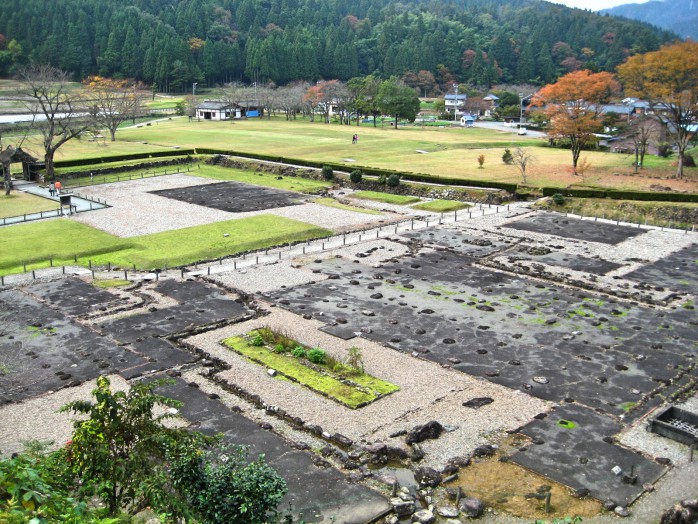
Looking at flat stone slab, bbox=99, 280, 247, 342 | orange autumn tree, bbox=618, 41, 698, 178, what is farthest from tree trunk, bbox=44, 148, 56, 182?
orange autumn tree, bbox=618, 41, 698, 178

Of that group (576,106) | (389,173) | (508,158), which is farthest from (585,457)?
(508,158)

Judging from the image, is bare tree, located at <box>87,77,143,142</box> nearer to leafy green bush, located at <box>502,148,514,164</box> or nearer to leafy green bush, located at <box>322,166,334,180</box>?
leafy green bush, located at <box>322,166,334,180</box>

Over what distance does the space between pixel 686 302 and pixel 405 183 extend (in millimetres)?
31956

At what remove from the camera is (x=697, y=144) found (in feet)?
279

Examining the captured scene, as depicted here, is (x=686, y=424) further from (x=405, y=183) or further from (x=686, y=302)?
(x=405, y=183)

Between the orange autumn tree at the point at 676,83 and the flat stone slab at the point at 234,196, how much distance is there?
110 feet

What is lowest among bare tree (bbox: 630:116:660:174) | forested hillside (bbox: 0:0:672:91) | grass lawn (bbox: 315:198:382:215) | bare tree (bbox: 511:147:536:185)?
grass lawn (bbox: 315:198:382:215)

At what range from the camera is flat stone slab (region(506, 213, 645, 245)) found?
4506cm

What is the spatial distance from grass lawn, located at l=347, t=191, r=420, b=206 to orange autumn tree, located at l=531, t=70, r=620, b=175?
718 inches

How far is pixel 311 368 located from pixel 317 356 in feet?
2.00

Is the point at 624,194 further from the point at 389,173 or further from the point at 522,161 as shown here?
the point at 389,173

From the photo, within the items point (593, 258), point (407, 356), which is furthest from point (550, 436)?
point (593, 258)

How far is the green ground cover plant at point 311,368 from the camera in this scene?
23.3 metres

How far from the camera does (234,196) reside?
189ft
